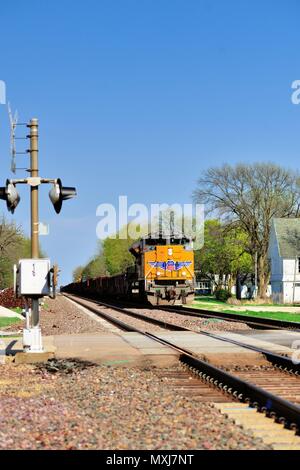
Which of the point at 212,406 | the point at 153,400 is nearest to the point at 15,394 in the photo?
the point at 153,400

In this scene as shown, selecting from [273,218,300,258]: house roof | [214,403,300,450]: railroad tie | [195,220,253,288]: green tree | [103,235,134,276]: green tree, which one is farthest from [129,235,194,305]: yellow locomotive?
[103,235,134,276]: green tree

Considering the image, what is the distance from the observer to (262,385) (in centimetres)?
931

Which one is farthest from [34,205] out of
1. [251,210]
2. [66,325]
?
[251,210]

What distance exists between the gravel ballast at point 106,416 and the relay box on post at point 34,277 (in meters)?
1.91

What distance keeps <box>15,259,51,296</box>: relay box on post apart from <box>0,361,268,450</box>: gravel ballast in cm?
191

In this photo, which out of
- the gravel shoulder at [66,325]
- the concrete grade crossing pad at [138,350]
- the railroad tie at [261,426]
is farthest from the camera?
the gravel shoulder at [66,325]

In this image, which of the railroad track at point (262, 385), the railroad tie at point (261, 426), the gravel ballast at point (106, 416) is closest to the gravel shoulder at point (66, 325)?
the railroad track at point (262, 385)

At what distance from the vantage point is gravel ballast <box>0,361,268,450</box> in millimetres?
5723

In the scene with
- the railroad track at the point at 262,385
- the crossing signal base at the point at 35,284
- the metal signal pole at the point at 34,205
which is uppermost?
the metal signal pole at the point at 34,205

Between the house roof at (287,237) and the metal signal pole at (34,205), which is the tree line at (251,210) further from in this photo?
the metal signal pole at (34,205)

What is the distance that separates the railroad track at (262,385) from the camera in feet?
22.9

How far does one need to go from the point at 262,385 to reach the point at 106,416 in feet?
10.3

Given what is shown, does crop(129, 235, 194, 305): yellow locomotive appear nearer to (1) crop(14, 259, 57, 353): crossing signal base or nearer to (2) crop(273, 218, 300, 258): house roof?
(1) crop(14, 259, 57, 353): crossing signal base

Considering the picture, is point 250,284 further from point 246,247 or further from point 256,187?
point 256,187
